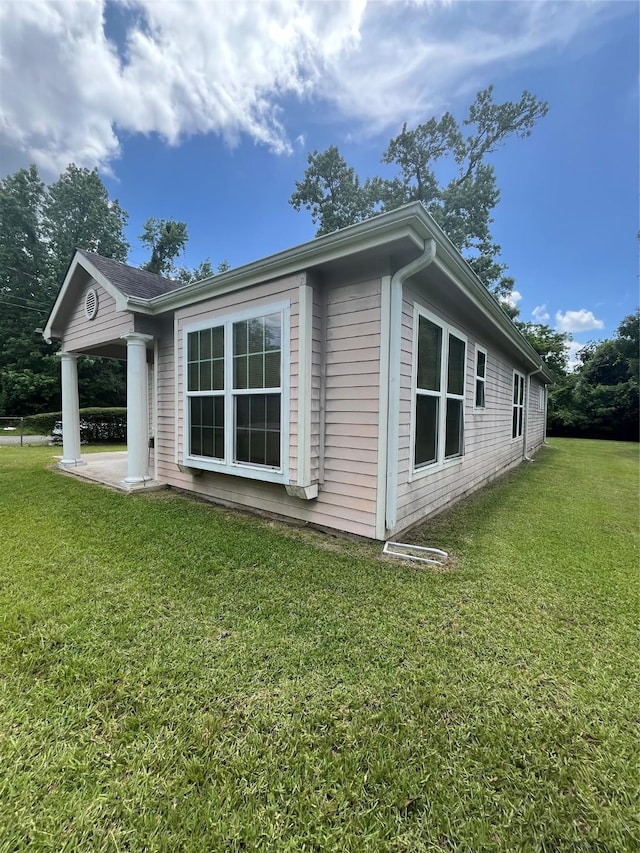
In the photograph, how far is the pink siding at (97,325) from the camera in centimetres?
581

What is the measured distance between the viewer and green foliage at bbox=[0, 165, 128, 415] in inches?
707

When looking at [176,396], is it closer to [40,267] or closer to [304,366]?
[304,366]

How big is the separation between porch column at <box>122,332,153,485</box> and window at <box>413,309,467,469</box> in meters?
4.20

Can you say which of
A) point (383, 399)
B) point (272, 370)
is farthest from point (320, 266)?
point (383, 399)

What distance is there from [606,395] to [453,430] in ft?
65.4

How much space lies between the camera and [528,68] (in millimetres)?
9742

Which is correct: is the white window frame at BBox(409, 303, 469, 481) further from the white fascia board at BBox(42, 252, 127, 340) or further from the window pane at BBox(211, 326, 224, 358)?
the white fascia board at BBox(42, 252, 127, 340)

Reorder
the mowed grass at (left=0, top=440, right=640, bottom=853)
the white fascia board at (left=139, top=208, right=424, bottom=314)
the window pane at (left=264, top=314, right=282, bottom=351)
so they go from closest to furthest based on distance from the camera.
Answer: the mowed grass at (left=0, top=440, right=640, bottom=853), the white fascia board at (left=139, top=208, right=424, bottom=314), the window pane at (left=264, top=314, right=282, bottom=351)

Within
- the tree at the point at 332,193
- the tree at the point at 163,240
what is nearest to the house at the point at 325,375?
the tree at the point at 332,193

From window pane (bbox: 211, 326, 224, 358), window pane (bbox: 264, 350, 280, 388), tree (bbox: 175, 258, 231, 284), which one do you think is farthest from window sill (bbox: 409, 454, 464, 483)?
tree (bbox: 175, 258, 231, 284)

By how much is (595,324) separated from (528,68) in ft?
90.9

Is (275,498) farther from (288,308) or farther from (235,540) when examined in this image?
(288,308)

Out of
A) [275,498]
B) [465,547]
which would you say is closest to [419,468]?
[465,547]

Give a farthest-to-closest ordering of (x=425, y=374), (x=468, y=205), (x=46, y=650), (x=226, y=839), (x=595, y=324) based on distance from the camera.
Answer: (x=595, y=324) → (x=468, y=205) → (x=425, y=374) → (x=46, y=650) → (x=226, y=839)
